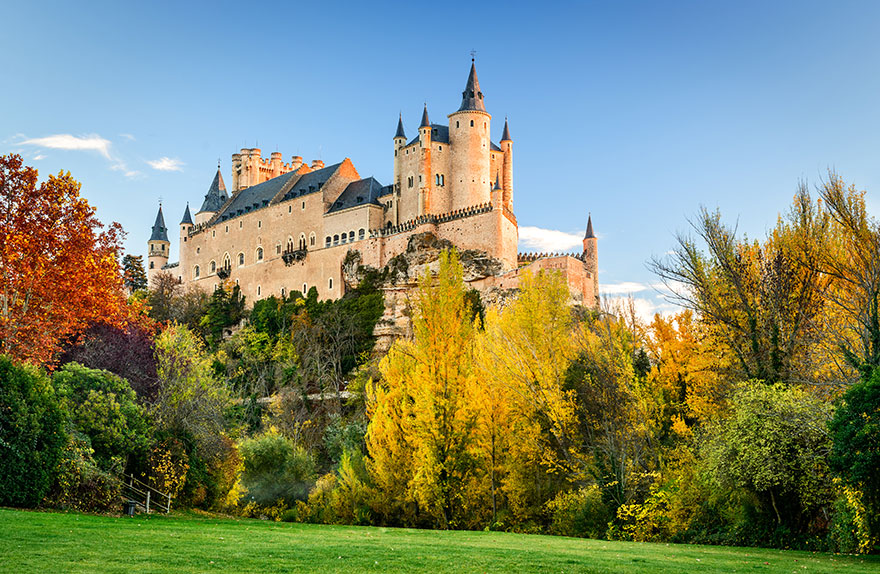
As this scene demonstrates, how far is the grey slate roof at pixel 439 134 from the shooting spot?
64.0m

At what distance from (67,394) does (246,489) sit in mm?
13177

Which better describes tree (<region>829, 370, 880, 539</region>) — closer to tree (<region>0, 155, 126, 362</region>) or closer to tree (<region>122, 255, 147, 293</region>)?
tree (<region>0, 155, 126, 362</region>)

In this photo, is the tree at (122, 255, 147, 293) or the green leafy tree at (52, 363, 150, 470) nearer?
the green leafy tree at (52, 363, 150, 470)

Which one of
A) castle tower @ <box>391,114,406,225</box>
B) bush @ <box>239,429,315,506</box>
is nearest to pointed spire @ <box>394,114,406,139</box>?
castle tower @ <box>391,114,406,225</box>

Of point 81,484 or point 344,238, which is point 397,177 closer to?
point 344,238

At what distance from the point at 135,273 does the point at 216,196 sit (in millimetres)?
12492

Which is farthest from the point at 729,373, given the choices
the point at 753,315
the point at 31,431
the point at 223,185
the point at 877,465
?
the point at 223,185

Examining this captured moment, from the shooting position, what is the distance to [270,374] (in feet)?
205

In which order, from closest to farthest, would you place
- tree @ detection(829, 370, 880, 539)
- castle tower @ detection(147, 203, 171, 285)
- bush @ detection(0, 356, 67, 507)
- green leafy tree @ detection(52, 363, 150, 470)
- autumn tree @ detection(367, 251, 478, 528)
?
tree @ detection(829, 370, 880, 539) < bush @ detection(0, 356, 67, 507) < green leafy tree @ detection(52, 363, 150, 470) < autumn tree @ detection(367, 251, 478, 528) < castle tower @ detection(147, 203, 171, 285)

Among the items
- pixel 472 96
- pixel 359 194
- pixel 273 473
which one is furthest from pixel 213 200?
pixel 273 473

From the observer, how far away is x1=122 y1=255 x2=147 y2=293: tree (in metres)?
84.6

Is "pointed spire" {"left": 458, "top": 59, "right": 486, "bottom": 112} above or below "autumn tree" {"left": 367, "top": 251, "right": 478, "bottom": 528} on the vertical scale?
above

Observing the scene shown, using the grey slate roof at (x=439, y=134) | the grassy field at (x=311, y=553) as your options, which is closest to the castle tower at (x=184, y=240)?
the grey slate roof at (x=439, y=134)

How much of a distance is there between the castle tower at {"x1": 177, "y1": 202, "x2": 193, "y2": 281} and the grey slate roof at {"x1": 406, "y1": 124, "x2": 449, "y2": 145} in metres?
34.4
